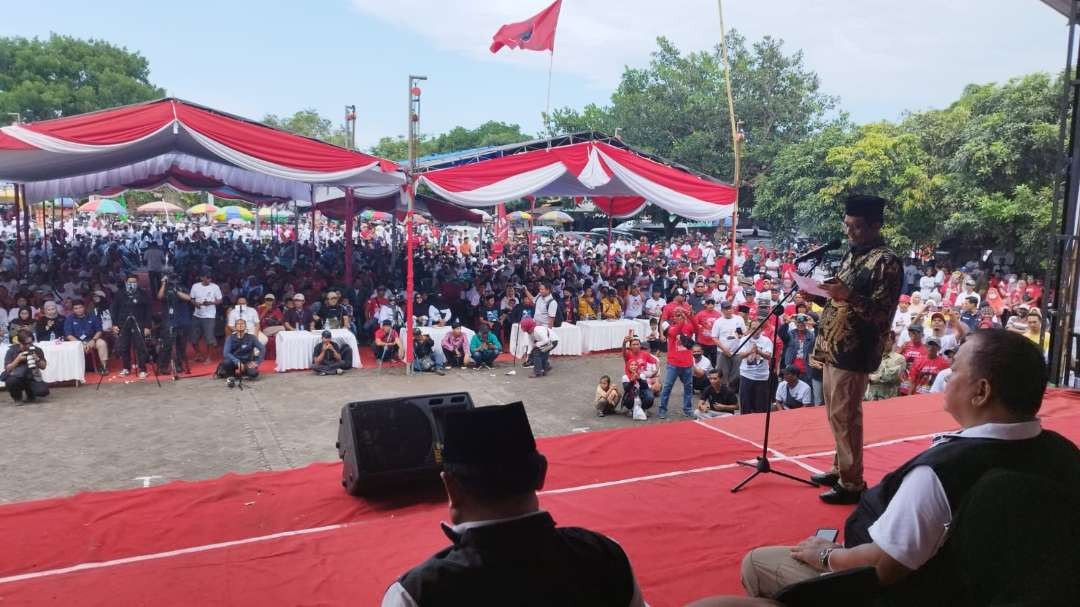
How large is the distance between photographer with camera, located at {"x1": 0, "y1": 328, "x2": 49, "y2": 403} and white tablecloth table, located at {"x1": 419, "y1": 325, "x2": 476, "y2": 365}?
17.4 ft

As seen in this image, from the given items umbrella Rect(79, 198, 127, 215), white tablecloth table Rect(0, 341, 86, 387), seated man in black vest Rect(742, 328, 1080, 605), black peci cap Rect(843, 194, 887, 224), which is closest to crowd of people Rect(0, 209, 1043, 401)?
white tablecloth table Rect(0, 341, 86, 387)

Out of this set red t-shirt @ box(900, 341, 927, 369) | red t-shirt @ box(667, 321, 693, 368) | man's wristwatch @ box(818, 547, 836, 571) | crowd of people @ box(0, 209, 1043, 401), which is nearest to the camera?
man's wristwatch @ box(818, 547, 836, 571)

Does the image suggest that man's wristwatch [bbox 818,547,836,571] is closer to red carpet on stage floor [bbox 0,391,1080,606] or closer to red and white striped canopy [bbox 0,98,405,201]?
red carpet on stage floor [bbox 0,391,1080,606]

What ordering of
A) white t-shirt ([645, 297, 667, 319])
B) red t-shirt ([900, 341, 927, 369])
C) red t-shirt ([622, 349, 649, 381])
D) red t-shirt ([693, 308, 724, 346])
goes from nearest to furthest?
red t-shirt ([900, 341, 927, 369]) → red t-shirt ([622, 349, 649, 381]) → red t-shirt ([693, 308, 724, 346]) → white t-shirt ([645, 297, 667, 319])

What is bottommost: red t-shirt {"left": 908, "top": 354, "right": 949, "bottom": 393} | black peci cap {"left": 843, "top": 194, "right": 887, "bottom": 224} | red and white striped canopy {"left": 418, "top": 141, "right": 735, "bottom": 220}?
red t-shirt {"left": 908, "top": 354, "right": 949, "bottom": 393}

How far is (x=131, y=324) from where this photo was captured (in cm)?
1072

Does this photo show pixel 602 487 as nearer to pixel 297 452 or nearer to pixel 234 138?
pixel 297 452

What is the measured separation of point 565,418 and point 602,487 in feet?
16.3

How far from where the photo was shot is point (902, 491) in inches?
72.3

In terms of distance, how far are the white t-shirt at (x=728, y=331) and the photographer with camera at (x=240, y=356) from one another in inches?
268

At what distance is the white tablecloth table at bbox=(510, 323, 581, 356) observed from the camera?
1274 cm

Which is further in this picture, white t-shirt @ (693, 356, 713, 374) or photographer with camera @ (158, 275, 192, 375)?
photographer with camera @ (158, 275, 192, 375)

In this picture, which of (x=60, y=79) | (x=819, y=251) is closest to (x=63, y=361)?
(x=819, y=251)

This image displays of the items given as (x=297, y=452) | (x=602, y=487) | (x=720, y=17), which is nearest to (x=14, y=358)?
(x=297, y=452)
